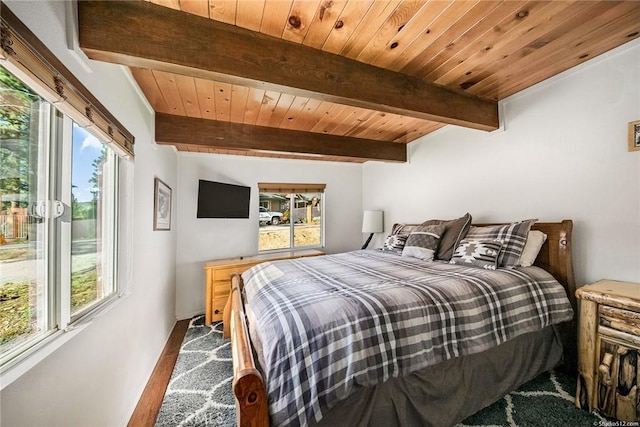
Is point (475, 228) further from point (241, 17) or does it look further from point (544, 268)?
point (241, 17)

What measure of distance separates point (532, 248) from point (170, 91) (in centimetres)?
319

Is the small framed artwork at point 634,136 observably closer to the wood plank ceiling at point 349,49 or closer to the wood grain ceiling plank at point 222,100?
the wood plank ceiling at point 349,49

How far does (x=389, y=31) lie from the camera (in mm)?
1391

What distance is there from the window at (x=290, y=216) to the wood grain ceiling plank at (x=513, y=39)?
2.64 m

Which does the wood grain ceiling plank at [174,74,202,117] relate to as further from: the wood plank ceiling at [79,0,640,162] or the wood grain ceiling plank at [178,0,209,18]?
the wood grain ceiling plank at [178,0,209,18]

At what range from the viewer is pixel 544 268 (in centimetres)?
199

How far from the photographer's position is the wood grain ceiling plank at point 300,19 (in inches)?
47.1

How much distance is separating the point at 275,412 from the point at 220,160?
330 centimetres

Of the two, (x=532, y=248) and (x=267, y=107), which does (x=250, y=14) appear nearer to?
(x=267, y=107)

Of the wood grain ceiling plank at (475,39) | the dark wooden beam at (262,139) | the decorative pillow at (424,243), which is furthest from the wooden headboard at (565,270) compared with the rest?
the dark wooden beam at (262,139)

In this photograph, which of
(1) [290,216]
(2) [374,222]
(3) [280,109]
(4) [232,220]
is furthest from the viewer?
(1) [290,216]

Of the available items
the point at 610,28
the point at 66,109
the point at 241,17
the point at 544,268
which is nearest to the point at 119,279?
the point at 66,109

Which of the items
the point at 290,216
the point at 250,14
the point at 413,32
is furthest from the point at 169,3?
the point at 290,216

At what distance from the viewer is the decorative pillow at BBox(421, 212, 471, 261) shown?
2330mm
